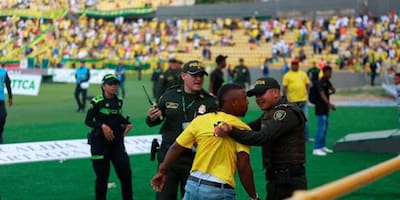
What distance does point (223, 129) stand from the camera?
564 cm

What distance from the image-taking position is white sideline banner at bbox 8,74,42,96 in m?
28.9

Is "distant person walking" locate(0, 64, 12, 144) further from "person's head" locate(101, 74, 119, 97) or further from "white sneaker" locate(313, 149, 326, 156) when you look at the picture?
"person's head" locate(101, 74, 119, 97)

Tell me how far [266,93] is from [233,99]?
25.0 inches

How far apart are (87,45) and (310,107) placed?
27.2 meters

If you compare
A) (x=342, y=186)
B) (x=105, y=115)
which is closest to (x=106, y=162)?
(x=105, y=115)

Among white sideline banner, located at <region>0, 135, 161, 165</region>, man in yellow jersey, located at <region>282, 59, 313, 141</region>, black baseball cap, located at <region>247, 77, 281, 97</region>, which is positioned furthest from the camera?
man in yellow jersey, located at <region>282, 59, 313, 141</region>

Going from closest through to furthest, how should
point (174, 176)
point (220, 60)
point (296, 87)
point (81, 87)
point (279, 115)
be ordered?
point (279, 115) → point (174, 176) → point (220, 60) → point (296, 87) → point (81, 87)

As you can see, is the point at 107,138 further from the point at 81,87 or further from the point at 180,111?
the point at 81,87

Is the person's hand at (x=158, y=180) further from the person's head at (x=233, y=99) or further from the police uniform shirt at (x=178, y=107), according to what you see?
the police uniform shirt at (x=178, y=107)

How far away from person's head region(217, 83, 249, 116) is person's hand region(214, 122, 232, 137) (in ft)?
0.51

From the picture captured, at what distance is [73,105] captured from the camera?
26.9 metres

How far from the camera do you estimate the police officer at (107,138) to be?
9422 millimetres

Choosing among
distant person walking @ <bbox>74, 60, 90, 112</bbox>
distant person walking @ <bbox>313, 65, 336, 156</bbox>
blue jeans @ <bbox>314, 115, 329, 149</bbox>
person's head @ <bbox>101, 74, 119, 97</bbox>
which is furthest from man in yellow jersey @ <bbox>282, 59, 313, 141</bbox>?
distant person walking @ <bbox>74, 60, 90, 112</bbox>

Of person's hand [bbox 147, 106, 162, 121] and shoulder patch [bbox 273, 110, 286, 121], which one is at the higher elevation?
shoulder patch [bbox 273, 110, 286, 121]
